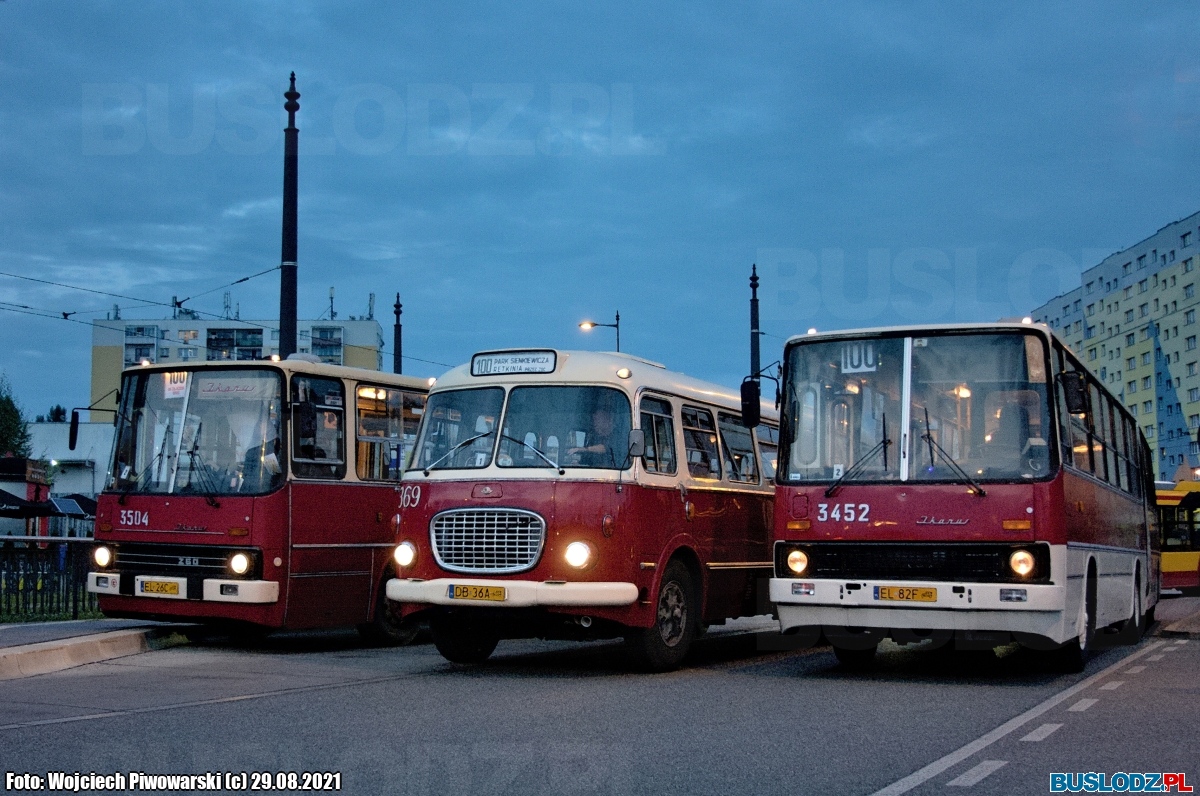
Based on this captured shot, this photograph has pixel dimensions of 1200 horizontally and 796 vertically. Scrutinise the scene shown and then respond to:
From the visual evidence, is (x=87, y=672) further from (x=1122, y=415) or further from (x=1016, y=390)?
(x=1122, y=415)

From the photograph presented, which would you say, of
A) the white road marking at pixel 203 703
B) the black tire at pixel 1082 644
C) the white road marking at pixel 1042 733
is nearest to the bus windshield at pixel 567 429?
the white road marking at pixel 203 703

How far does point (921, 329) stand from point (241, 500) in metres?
7.28

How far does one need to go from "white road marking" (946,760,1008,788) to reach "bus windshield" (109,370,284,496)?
361 inches

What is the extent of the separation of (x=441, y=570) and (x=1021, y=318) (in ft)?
19.1

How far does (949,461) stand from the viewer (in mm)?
12750

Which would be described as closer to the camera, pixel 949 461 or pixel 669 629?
pixel 949 461

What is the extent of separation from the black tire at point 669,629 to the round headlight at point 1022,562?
10.8ft

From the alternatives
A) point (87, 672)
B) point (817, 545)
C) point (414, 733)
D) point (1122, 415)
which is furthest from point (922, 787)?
point (1122, 415)

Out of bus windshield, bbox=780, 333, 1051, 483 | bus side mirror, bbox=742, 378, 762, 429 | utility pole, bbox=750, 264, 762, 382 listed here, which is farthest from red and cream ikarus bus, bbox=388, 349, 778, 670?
utility pole, bbox=750, 264, 762, 382

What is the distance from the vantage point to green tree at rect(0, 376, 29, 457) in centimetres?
8514

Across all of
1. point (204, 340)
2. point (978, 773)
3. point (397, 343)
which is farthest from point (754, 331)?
point (204, 340)

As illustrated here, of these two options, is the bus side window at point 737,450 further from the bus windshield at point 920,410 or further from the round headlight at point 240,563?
the round headlight at point 240,563

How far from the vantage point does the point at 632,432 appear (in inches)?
523

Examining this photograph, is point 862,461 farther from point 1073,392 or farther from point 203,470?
point 203,470
